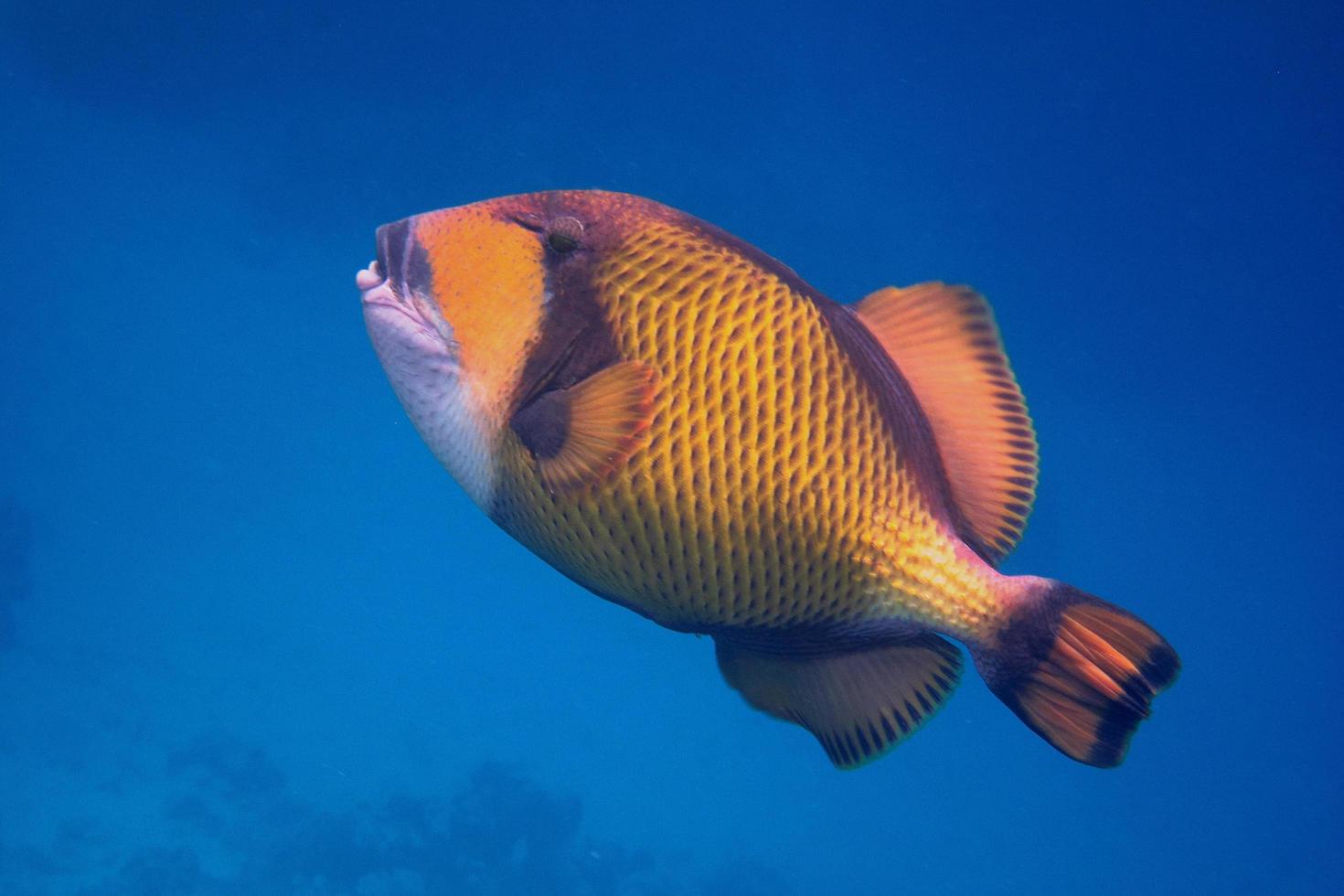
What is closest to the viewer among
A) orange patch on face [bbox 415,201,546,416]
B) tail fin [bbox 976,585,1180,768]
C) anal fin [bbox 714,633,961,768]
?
tail fin [bbox 976,585,1180,768]

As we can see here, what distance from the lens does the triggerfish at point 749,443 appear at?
3.35 ft

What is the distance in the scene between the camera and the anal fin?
3.91ft

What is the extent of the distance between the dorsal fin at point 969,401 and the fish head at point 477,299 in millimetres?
421

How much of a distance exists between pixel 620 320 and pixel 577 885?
40.5 feet

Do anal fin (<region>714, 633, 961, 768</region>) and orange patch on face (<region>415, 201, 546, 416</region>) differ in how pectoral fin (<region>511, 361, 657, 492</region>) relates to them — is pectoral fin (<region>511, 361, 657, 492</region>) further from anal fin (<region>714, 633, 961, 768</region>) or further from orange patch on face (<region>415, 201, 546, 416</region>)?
anal fin (<region>714, 633, 961, 768</region>)

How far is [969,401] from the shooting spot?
3.88 ft

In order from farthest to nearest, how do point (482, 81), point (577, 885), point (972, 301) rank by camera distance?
point (577, 885)
point (482, 81)
point (972, 301)

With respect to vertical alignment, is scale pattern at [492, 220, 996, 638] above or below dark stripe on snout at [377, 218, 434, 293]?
below

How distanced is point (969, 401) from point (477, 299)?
2.36ft

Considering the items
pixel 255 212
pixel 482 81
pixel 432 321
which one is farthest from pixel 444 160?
pixel 432 321

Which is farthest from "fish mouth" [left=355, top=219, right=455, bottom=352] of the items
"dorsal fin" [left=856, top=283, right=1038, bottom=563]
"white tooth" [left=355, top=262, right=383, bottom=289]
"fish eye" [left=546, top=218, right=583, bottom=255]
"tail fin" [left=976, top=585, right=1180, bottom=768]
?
"tail fin" [left=976, top=585, right=1180, bottom=768]

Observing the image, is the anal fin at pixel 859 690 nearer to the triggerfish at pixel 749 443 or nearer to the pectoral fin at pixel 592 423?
the triggerfish at pixel 749 443

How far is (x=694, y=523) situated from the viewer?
3.42 ft

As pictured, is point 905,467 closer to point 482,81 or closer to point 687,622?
point 687,622
